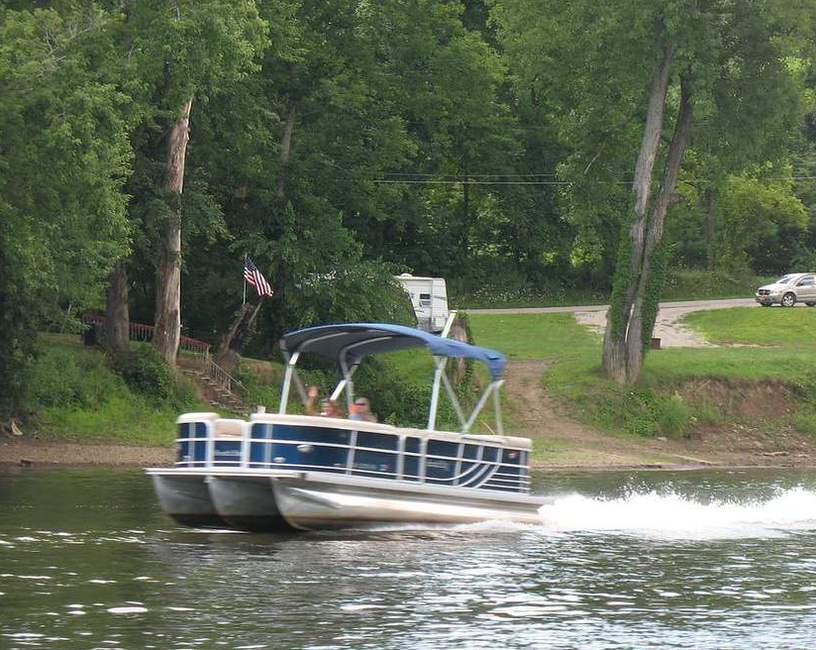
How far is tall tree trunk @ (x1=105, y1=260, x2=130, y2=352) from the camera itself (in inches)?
1836

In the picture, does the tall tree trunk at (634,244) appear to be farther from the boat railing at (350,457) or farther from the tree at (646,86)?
the boat railing at (350,457)

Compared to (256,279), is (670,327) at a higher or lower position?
lower

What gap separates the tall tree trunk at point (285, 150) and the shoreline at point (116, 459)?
1293 cm

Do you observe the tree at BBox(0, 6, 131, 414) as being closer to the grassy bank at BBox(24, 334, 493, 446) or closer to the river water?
the grassy bank at BBox(24, 334, 493, 446)

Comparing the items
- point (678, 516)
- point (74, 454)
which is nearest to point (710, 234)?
point (74, 454)

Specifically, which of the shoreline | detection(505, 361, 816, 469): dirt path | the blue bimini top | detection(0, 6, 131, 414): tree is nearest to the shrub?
the shoreline

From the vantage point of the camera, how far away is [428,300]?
5978cm

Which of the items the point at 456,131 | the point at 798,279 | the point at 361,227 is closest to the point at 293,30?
the point at 361,227

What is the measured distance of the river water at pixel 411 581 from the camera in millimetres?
17594

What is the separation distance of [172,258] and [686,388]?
18.5 metres

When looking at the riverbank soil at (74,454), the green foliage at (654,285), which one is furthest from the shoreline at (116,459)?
the green foliage at (654,285)

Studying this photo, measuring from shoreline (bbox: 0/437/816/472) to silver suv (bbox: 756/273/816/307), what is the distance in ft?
83.0

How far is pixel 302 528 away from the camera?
85.6ft

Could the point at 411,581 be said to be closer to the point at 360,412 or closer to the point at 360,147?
the point at 360,412
